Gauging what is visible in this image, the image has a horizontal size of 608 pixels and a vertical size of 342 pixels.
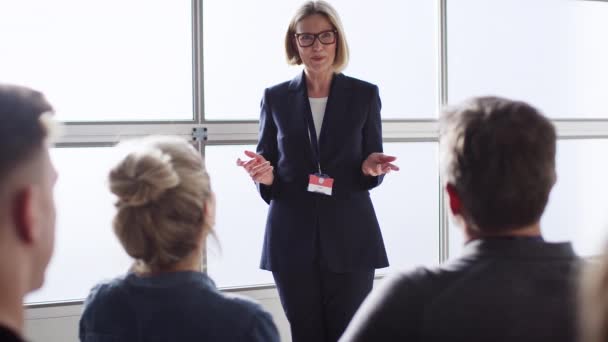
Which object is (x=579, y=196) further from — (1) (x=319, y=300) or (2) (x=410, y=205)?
(1) (x=319, y=300)

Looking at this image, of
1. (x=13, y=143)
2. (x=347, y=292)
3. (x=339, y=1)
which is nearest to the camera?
(x=13, y=143)

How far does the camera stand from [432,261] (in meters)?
4.31

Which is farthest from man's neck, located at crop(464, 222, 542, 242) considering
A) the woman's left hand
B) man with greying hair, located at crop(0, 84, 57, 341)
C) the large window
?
the large window

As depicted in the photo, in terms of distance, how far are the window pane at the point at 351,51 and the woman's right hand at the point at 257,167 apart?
85cm

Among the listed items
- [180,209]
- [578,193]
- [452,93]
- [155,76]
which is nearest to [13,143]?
[180,209]

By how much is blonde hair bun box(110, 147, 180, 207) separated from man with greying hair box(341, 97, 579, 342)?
19.9 inches

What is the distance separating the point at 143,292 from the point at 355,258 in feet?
5.15

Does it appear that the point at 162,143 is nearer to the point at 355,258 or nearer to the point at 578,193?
the point at 355,258

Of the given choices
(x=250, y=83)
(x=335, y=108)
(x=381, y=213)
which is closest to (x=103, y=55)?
(x=250, y=83)

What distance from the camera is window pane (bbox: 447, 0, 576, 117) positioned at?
14.0ft

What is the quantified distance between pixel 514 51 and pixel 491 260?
342 cm

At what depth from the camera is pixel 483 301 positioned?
1.20 metres

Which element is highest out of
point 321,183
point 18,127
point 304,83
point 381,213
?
point 304,83

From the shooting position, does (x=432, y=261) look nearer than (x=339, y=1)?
No
